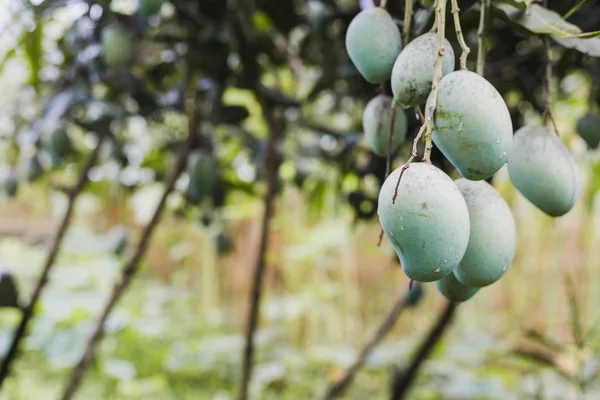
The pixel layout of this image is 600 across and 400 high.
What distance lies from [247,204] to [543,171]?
148 centimetres

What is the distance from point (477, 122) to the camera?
245 millimetres

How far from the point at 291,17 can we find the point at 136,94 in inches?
9.3

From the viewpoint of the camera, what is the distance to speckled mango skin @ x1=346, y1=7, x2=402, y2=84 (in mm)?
287

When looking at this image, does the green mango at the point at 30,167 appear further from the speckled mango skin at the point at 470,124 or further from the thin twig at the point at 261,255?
the speckled mango skin at the point at 470,124

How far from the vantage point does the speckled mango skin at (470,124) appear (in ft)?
0.79

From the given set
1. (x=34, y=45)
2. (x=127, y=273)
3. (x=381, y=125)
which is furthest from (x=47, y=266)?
(x=381, y=125)

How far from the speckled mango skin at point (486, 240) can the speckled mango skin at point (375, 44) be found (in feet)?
0.27

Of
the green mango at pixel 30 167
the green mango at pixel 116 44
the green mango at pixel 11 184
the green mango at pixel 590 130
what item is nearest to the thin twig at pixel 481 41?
the green mango at pixel 590 130

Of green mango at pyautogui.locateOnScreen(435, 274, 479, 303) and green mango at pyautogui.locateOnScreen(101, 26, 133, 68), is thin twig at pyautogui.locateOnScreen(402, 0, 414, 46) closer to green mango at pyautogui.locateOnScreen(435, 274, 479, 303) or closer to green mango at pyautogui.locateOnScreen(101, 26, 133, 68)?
green mango at pyautogui.locateOnScreen(435, 274, 479, 303)

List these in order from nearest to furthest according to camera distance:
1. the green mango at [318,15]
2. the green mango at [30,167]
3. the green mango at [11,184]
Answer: the green mango at [318,15]
the green mango at [30,167]
the green mango at [11,184]

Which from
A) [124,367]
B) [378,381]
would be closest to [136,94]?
[124,367]

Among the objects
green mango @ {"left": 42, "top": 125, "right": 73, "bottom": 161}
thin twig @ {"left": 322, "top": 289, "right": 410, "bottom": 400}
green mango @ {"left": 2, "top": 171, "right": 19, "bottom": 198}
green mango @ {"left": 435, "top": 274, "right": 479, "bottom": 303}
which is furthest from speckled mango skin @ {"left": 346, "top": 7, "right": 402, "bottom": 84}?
green mango @ {"left": 2, "top": 171, "right": 19, "bottom": 198}

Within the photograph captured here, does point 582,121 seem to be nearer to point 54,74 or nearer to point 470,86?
point 470,86

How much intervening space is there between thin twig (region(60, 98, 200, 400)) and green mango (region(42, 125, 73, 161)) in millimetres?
164
